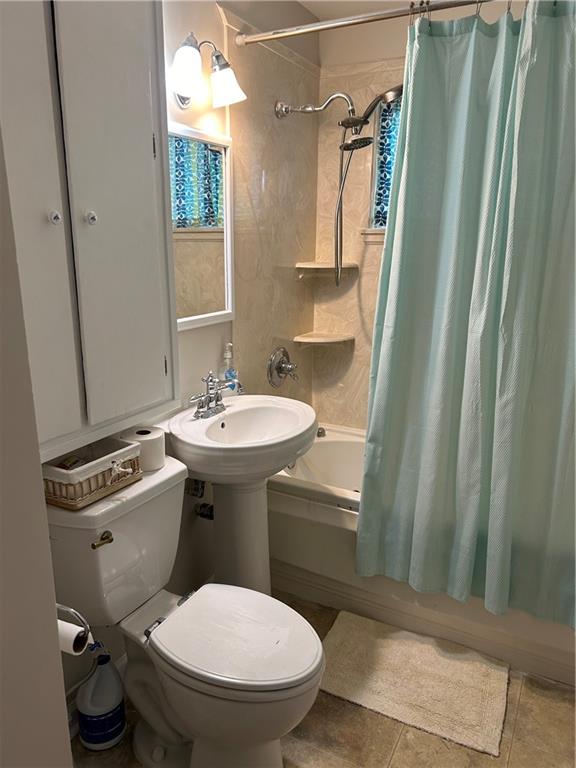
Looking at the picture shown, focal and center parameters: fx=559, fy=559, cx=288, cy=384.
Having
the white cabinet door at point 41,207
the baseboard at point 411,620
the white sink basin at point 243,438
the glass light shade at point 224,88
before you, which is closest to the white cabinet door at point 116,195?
the white cabinet door at point 41,207

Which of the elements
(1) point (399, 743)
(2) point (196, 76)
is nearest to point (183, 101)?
(2) point (196, 76)

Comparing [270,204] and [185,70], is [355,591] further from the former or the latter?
[185,70]

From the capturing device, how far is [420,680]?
1.82m

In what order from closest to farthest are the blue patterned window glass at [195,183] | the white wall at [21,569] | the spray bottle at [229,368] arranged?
the white wall at [21,569] < the blue patterned window glass at [195,183] < the spray bottle at [229,368]

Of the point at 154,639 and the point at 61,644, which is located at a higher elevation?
the point at 61,644

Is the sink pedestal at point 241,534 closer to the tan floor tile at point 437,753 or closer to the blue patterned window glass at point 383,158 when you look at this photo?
the tan floor tile at point 437,753

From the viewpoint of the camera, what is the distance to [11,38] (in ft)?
3.65

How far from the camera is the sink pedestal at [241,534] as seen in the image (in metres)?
1.82

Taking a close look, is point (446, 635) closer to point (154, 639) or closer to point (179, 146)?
point (154, 639)

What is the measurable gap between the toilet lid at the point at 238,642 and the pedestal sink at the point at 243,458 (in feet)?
1.08

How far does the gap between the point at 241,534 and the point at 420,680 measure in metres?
0.75

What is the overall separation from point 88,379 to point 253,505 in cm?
72

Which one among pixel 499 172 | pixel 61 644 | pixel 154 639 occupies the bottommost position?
pixel 154 639

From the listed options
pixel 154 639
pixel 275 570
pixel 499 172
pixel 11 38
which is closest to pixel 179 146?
pixel 11 38
